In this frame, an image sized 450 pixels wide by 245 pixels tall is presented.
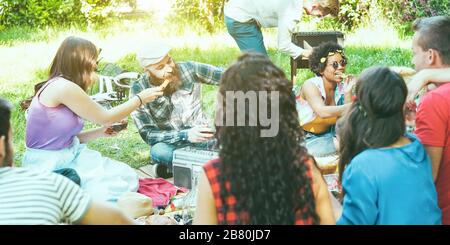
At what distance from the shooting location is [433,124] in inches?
102

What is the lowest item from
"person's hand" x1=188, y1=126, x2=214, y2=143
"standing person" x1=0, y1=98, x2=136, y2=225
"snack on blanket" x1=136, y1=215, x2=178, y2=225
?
"snack on blanket" x1=136, y1=215, x2=178, y2=225

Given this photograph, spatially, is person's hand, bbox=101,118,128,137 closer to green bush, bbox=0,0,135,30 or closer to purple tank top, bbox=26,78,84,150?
purple tank top, bbox=26,78,84,150

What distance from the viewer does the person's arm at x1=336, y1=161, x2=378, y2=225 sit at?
2.28m

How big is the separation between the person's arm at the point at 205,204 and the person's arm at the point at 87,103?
109cm

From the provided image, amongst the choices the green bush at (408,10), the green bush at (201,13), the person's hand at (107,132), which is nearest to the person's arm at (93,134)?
the person's hand at (107,132)

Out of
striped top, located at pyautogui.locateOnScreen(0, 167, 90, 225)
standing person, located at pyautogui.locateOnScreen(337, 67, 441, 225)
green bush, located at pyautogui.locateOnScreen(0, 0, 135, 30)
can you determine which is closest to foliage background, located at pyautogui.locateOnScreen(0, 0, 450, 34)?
green bush, located at pyautogui.locateOnScreen(0, 0, 135, 30)

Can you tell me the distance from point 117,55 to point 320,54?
1004 millimetres

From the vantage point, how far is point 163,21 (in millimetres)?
3238

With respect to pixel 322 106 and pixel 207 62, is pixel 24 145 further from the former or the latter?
pixel 322 106

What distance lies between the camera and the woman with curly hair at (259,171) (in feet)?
7.07

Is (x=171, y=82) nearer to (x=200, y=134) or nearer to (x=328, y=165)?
(x=200, y=134)

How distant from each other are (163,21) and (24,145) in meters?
0.90

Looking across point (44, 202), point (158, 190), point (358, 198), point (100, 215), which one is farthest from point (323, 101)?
point (44, 202)
